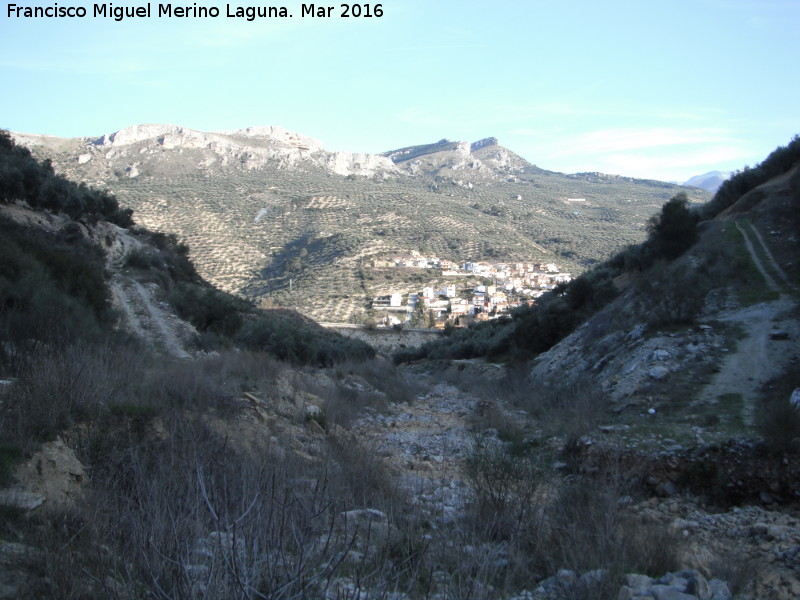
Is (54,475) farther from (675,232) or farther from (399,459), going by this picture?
(675,232)

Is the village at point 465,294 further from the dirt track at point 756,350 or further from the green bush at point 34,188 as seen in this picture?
the dirt track at point 756,350

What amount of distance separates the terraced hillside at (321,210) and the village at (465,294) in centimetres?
236

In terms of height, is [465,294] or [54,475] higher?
[54,475]

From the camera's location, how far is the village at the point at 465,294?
178ft

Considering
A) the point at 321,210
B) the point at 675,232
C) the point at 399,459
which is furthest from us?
the point at 321,210

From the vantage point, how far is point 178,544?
9.47 ft

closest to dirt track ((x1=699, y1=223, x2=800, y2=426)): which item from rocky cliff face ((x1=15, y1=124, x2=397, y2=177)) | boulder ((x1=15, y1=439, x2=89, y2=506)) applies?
boulder ((x1=15, y1=439, x2=89, y2=506))

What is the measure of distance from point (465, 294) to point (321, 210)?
27.8 meters

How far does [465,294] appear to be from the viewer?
207 feet

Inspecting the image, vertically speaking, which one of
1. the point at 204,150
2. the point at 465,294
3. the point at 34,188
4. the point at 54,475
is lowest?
the point at 465,294

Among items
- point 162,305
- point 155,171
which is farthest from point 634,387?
point 155,171

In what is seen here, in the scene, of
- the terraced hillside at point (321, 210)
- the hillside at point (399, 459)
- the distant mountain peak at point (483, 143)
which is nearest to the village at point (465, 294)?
the terraced hillside at point (321, 210)

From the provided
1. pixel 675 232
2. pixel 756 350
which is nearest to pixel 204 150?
pixel 675 232

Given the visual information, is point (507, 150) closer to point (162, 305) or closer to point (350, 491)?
point (162, 305)
